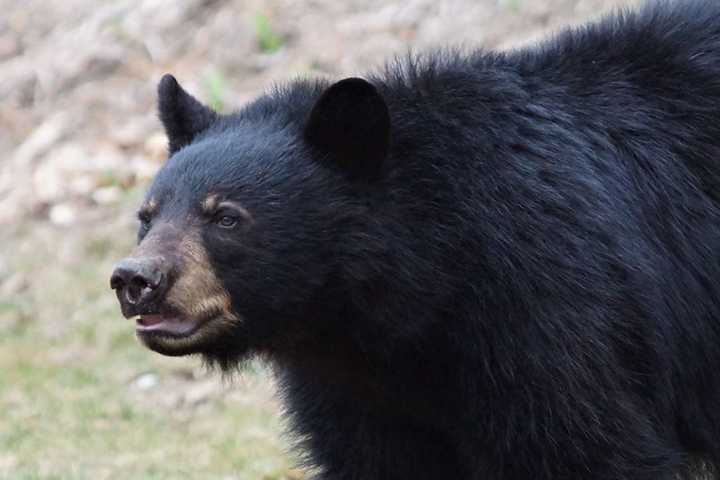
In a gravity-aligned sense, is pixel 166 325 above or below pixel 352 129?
below

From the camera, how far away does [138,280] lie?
4609 mm

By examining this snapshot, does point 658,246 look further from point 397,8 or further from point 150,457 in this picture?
point 397,8

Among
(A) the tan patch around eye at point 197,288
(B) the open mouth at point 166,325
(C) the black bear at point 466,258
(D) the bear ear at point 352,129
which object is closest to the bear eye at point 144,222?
(C) the black bear at point 466,258

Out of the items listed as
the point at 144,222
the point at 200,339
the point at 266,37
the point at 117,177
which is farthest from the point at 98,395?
the point at 200,339

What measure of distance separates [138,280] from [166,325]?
0.65 feet

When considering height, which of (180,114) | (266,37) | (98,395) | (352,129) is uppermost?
(266,37)

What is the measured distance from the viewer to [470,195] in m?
5.04

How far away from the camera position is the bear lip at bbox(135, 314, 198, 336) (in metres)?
4.71

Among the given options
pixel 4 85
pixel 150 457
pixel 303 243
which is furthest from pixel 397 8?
pixel 303 243

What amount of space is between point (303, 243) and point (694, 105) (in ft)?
5.25

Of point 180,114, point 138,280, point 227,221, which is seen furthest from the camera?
point 180,114

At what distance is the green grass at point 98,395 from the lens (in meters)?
7.71

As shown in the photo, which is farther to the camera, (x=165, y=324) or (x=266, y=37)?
(x=266, y=37)

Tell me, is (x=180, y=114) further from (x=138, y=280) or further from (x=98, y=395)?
(x=98, y=395)
